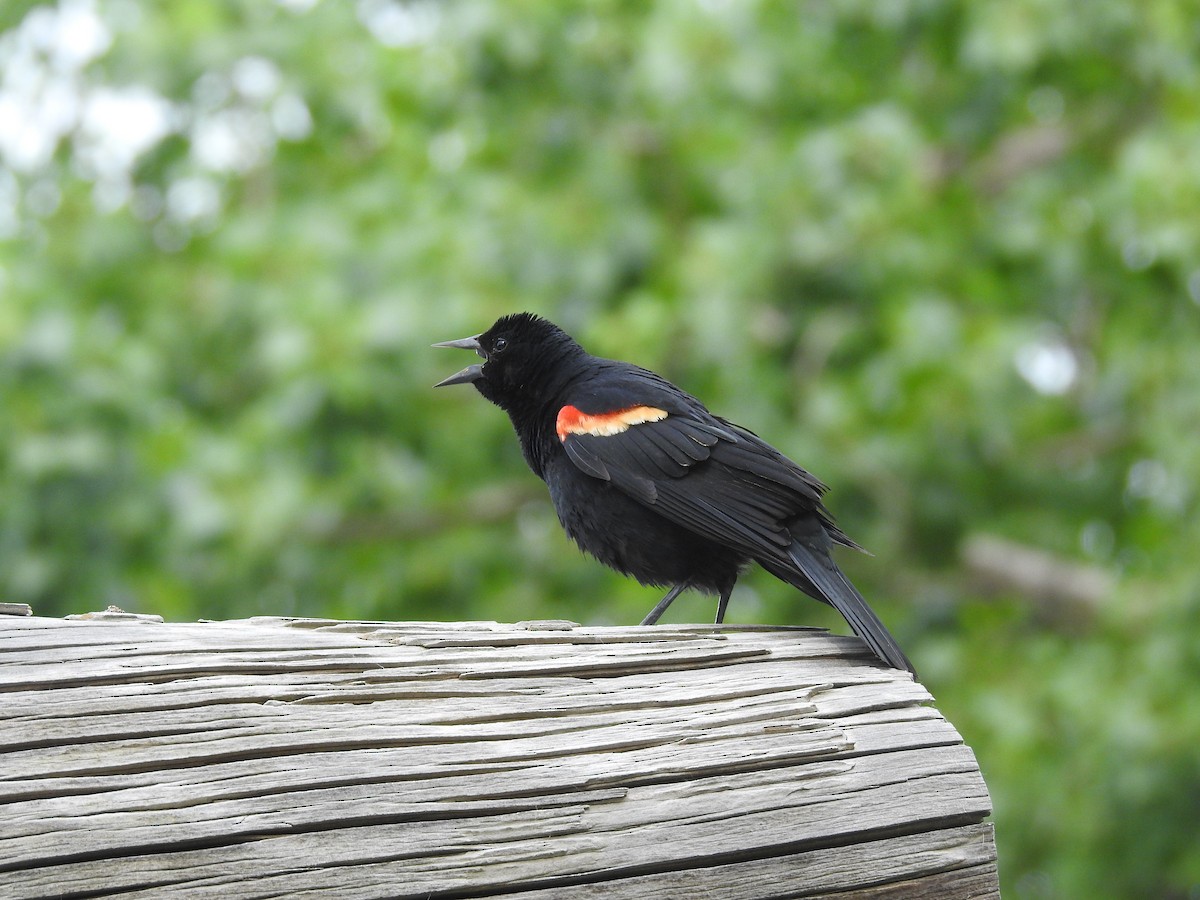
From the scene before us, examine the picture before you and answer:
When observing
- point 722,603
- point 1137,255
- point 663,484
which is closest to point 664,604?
point 722,603

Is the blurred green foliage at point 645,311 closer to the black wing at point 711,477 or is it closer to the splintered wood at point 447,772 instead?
the black wing at point 711,477

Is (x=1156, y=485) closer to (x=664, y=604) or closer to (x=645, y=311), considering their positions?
(x=645, y=311)

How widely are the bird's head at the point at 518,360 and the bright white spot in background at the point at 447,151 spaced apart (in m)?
3.62

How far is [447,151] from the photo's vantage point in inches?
306

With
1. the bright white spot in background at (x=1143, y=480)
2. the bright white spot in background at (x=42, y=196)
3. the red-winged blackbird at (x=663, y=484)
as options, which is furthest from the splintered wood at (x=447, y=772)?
the bright white spot in background at (x=42, y=196)

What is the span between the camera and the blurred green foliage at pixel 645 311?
604cm

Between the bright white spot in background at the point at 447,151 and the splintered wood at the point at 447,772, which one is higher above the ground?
the bright white spot in background at the point at 447,151

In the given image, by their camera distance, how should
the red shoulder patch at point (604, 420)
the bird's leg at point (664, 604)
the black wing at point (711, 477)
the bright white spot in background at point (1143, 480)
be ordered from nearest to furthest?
the black wing at point (711, 477) < the bird's leg at point (664, 604) < the red shoulder patch at point (604, 420) < the bright white spot in background at point (1143, 480)

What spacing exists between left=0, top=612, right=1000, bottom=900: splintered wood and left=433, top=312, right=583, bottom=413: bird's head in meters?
1.77

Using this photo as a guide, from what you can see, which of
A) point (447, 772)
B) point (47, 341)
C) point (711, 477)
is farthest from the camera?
point (47, 341)

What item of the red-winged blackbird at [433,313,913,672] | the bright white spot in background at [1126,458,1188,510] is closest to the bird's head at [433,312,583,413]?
the red-winged blackbird at [433,313,913,672]

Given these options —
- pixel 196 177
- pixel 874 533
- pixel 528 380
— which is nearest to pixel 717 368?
pixel 874 533

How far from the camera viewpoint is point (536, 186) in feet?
23.1

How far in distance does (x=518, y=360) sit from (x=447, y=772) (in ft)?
7.32
